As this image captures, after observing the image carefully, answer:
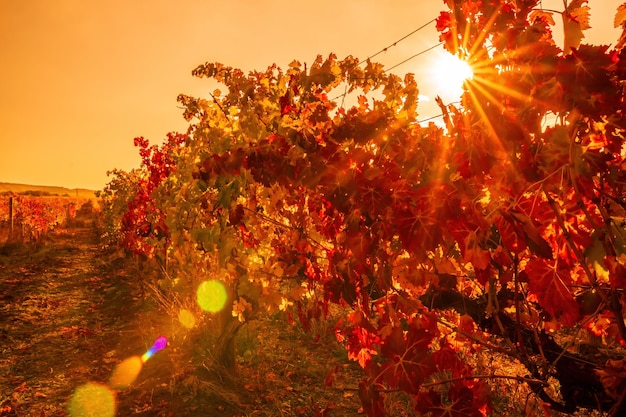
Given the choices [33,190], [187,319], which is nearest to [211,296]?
[187,319]

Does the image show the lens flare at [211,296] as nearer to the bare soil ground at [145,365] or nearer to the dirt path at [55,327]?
the bare soil ground at [145,365]

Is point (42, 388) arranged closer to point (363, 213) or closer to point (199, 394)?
point (199, 394)

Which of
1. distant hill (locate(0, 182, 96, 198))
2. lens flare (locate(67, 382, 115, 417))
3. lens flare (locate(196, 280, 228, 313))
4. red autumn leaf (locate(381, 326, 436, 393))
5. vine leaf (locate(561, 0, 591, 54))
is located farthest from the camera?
distant hill (locate(0, 182, 96, 198))

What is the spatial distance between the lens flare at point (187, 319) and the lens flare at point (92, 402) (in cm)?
142

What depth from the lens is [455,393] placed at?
168 cm

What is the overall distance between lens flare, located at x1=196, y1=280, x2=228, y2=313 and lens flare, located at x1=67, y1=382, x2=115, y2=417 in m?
1.52

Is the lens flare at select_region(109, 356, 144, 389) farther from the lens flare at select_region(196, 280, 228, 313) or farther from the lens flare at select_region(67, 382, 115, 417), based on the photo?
the lens flare at select_region(196, 280, 228, 313)

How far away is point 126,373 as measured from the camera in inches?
199

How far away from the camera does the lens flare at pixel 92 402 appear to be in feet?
13.5

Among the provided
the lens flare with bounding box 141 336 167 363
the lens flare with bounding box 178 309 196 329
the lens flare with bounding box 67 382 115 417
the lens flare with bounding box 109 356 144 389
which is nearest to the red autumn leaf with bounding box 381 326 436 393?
the lens flare with bounding box 67 382 115 417

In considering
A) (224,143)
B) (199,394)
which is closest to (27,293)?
(199,394)

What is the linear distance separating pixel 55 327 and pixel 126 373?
8.60 feet

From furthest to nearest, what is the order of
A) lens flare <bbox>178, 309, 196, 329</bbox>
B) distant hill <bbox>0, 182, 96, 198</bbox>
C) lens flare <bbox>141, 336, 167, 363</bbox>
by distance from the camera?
1. distant hill <bbox>0, 182, 96, 198</bbox>
2. lens flare <bbox>178, 309, 196, 329</bbox>
3. lens flare <bbox>141, 336, 167, 363</bbox>

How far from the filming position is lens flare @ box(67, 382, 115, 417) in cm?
411
